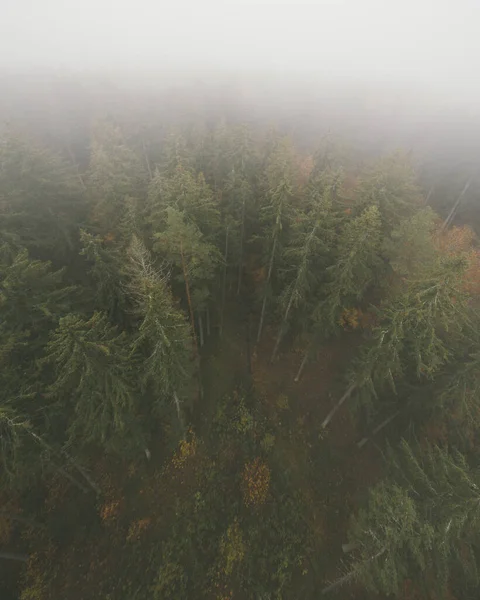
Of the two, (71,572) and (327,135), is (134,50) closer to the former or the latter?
(327,135)

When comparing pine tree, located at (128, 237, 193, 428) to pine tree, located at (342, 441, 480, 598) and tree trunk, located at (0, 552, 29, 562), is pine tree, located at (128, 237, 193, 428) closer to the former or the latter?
pine tree, located at (342, 441, 480, 598)

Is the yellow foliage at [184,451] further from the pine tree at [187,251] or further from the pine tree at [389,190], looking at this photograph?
the pine tree at [389,190]

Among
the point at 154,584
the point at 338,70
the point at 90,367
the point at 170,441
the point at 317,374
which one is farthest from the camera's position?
the point at 338,70

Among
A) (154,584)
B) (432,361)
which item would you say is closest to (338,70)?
(432,361)

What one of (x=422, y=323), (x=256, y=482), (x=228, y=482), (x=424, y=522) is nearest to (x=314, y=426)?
(x=256, y=482)

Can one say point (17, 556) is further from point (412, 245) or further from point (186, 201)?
point (412, 245)

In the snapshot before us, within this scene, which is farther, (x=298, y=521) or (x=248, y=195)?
(x=248, y=195)
